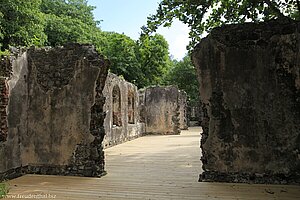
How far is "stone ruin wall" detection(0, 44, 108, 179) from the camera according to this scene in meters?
Result: 6.39

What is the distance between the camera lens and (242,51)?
5.70m

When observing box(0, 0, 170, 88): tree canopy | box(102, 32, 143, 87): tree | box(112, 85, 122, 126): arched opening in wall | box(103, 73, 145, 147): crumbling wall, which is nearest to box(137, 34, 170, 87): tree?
box(0, 0, 170, 88): tree canopy

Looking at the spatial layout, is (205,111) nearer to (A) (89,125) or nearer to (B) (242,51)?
(B) (242,51)

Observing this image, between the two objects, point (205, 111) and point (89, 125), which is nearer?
point (205, 111)

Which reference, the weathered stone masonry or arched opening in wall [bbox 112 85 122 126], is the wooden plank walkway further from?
arched opening in wall [bbox 112 85 122 126]

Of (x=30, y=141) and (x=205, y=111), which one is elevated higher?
(x=205, y=111)

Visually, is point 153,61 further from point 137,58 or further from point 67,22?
point 67,22

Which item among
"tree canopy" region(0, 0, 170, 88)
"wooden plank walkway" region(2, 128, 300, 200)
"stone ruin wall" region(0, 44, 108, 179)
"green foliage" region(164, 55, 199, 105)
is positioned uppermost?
"tree canopy" region(0, 0, 170, 88)

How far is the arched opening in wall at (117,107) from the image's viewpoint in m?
12.8

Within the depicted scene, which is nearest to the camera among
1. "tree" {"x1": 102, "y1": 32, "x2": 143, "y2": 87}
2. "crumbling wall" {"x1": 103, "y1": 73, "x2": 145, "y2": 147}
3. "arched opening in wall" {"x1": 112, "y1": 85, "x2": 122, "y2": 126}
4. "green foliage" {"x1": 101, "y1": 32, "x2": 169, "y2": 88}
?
"crumbling wall" {"x1": 103, "y1": 73, "x2": 145, "y2": 147}

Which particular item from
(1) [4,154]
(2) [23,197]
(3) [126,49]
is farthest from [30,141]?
(3) [126,49]

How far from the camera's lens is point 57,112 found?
21.6 ft

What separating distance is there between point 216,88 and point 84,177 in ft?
10.7

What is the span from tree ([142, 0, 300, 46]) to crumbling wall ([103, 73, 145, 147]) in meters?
4.06
